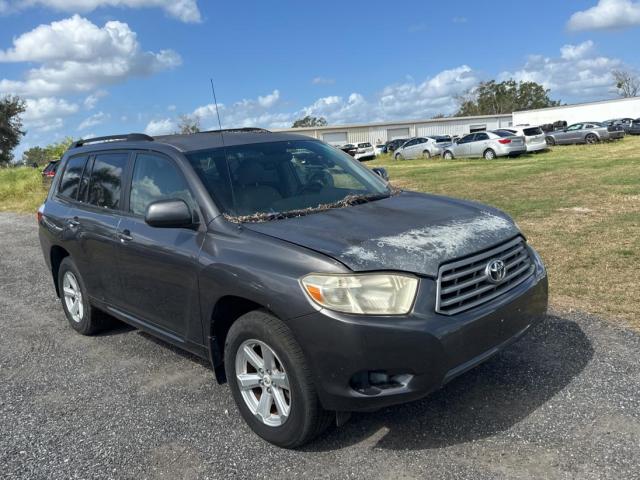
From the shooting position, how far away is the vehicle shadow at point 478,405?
3.21m

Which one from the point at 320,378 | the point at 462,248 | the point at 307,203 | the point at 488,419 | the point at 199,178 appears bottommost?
the point at 488,419

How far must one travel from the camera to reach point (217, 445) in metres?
3.29

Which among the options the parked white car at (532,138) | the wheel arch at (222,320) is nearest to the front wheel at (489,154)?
the parked white car at (532,138)

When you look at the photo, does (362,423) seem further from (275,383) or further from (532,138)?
(532,138)

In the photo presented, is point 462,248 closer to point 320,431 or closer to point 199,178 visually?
point 320,431

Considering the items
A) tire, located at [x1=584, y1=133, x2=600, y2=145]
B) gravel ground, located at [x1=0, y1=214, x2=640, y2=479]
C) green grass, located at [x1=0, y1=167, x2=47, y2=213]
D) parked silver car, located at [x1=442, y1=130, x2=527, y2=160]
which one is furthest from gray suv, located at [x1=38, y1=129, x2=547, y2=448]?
tire, located at [x1=584, y1=133, x2=600, y2=145]

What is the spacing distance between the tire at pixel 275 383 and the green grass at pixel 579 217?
10.0ft

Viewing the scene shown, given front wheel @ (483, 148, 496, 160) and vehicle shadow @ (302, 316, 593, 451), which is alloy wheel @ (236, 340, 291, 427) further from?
front wheel @ (483, 148, 496, 160)

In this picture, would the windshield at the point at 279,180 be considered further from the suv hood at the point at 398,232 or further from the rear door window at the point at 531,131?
the rear door window at the point at 531,131

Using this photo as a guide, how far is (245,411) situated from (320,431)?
0.54m

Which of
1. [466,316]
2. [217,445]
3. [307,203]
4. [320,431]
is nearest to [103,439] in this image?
[217,445]

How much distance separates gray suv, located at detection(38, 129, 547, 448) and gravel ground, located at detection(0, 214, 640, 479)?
0.92 ft

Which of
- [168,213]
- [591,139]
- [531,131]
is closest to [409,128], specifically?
[591,139]

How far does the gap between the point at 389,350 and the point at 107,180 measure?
3037 millimetres
